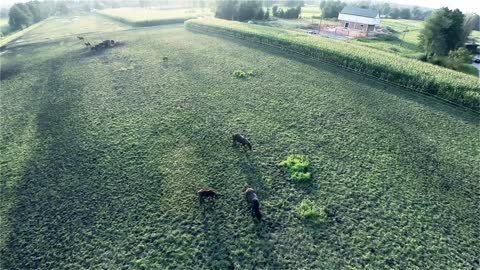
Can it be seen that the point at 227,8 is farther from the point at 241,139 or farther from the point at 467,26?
the point at 241,139

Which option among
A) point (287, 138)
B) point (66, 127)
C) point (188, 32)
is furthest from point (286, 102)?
point (188, 32)

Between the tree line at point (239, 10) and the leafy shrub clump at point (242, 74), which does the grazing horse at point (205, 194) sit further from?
the tree line at point (239, 10)

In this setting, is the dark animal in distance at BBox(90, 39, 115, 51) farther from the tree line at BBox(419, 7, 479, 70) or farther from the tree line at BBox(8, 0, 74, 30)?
the tree line at BBox(8, 0, 74, 30)

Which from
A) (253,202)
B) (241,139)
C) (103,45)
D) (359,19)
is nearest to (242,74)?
(241,139)

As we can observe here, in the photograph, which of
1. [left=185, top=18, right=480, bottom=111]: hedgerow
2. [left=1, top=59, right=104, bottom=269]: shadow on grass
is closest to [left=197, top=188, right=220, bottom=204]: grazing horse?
[left=1, top=59, right=104, bottom=269]: shadow on grass

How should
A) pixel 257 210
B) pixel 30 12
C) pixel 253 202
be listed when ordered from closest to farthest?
1. pixel 257 210
2. pixel 253 202
3. pixel 30 12

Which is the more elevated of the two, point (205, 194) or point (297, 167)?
point (297, 167)

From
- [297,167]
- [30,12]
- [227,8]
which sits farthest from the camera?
[30,12]
